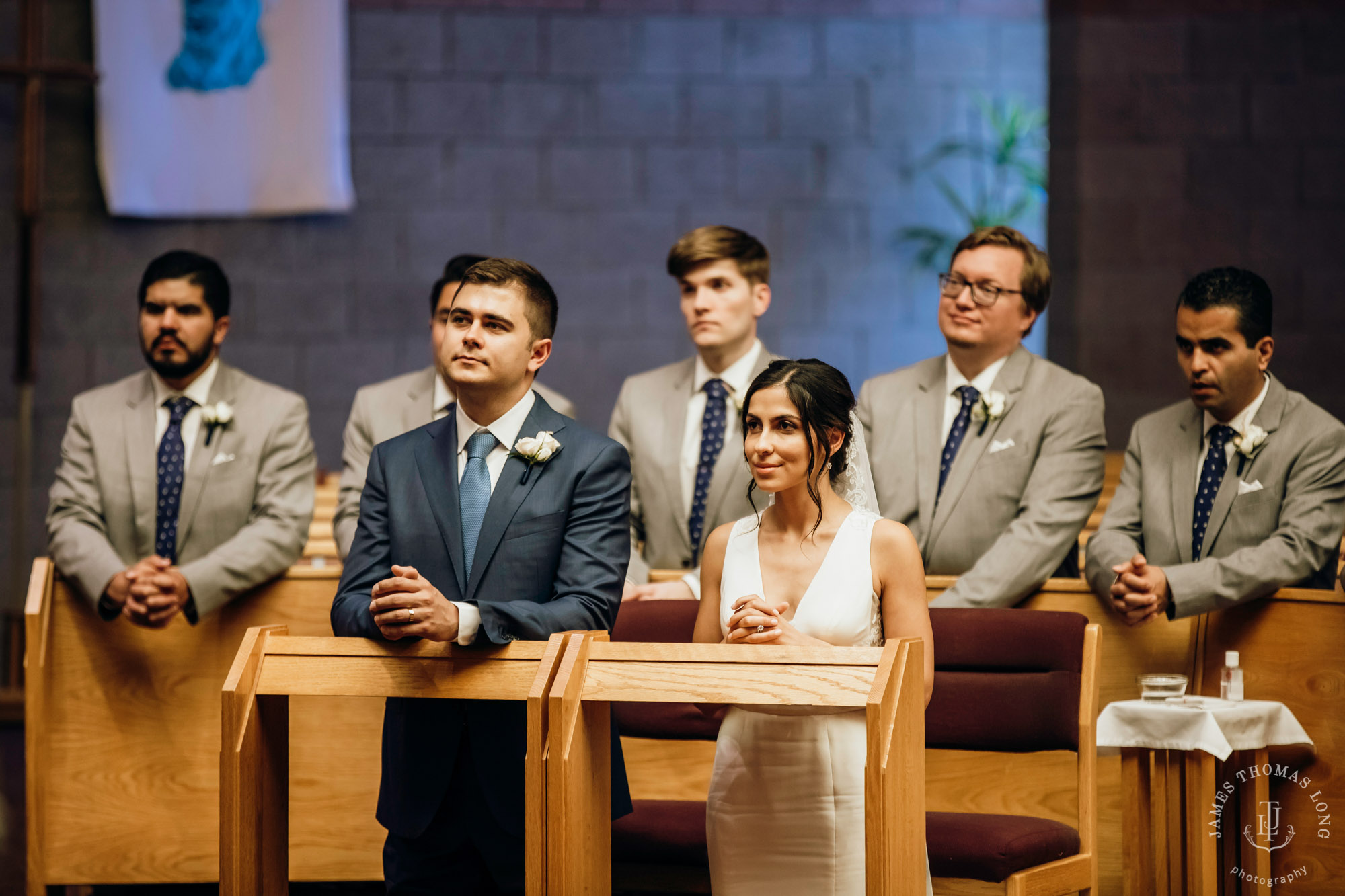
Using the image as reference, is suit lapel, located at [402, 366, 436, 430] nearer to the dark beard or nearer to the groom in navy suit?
the dark beard

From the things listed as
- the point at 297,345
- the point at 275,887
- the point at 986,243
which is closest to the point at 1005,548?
the point at 986,243

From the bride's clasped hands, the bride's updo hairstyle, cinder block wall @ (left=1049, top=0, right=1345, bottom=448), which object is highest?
cinder block wall @ (left=1049, top=0, right=1345, bottom=448)

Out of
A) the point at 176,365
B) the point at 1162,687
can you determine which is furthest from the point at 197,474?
the point at 1162,687

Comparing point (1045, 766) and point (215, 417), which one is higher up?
point (215, 417)

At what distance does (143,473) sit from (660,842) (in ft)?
5.87

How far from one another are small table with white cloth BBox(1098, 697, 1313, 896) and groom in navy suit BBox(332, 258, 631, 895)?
1.20m

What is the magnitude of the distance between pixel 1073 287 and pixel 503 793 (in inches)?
195

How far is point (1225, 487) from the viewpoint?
3.38 metres

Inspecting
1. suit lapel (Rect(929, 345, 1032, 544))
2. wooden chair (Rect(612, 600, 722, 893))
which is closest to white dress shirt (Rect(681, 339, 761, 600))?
suit lapel (Rect(929, 345, 1032, 544))

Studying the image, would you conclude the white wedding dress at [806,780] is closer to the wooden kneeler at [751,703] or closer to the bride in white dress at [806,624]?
the bride in white dress at [806,624]

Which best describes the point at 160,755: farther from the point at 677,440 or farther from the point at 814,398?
the point at 814,398

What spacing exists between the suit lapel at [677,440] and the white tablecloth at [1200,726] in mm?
1255

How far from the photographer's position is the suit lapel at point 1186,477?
341cm

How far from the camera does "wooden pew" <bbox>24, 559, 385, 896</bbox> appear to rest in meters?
3.47
